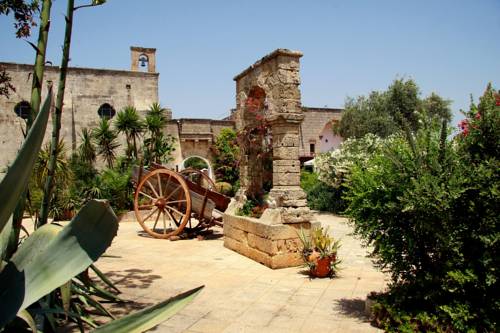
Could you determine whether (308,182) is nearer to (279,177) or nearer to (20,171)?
(279,177)

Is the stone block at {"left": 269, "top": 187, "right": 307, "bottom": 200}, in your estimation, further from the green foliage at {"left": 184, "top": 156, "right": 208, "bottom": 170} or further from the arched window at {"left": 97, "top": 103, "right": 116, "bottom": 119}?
the green foliage at {"left": 184, "top": 156, "right": 208, "bottom": 170}

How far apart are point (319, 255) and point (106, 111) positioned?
1696 centimetres

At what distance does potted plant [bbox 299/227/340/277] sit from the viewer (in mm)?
5555

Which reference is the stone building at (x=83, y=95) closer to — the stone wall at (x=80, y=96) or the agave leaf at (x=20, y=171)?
the stone wall at (x=80, y=96)

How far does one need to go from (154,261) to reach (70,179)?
690 centimetres

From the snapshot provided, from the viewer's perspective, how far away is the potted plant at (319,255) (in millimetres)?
5555

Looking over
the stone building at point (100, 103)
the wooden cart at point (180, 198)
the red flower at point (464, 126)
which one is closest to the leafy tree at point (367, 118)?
the stone building at point (100, 103)

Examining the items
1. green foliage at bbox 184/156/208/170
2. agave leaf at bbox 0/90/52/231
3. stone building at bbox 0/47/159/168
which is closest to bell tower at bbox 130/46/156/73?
stone building at bbox 0/47/159/168

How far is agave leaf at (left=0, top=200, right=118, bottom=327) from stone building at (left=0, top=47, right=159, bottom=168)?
1863 cm

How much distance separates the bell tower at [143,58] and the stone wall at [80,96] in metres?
0.45

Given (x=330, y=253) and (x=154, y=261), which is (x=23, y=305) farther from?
(x=154, y=261)

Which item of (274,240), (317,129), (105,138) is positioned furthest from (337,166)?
(317,129)

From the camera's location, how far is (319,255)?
18.4 ft

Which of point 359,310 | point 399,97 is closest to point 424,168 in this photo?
point 359,310
